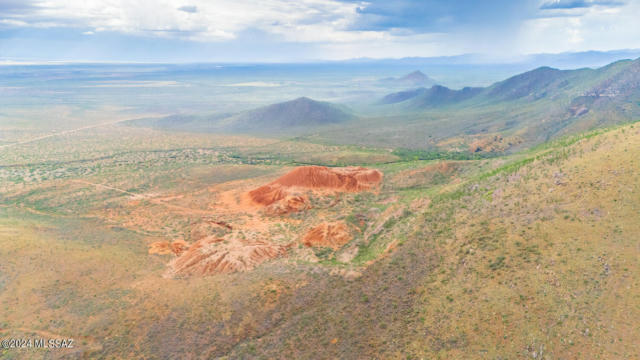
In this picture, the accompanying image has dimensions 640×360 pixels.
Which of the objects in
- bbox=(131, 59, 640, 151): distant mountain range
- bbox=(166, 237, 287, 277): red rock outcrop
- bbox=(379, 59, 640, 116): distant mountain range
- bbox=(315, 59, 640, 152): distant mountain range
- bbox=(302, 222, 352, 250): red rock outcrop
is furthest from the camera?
bbox=(379, 59, 640, 116): distant mountain range

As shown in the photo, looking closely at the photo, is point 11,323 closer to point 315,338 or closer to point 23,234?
point 23,234

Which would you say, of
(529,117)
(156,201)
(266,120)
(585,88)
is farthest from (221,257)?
(585,88)

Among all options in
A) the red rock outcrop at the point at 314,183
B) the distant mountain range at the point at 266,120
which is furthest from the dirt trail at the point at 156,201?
the distant mountain range at the point at 266,120

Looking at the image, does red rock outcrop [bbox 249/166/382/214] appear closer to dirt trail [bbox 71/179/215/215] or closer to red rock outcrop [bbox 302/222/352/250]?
dirt trail [bbox 71/179/215/215]

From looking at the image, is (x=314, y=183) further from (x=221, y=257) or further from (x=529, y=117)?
(x=529, y=117)

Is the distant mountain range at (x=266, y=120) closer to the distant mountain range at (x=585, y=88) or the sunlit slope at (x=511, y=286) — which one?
the distant mountain range at (x=585, y=88)

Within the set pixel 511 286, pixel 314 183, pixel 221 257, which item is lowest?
pixel 221 257

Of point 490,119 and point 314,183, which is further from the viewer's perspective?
point 490,119

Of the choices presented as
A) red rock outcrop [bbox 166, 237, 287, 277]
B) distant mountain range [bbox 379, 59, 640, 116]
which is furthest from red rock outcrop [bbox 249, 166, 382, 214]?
distant mountain range [bbox 379, 59, 640, 116]
